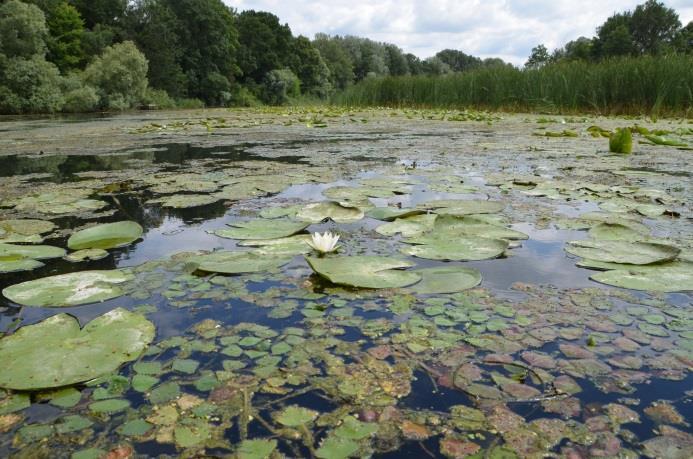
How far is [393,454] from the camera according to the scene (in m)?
0.62

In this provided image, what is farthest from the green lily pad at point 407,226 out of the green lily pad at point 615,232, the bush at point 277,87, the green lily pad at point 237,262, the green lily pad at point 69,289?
the bush at point 277,87

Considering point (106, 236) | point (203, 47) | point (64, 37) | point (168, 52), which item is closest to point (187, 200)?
point (106, 236)

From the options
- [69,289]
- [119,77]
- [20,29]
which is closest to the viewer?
[69,289]

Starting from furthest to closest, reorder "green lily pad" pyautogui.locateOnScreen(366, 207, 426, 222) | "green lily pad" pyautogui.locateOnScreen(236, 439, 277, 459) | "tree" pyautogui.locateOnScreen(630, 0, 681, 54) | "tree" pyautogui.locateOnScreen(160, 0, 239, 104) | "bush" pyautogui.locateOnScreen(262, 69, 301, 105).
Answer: "tree" pyautogui.locateOnScreen(630, 0, 681, 54), "bush" pyautogui.locateOnScreen(262, 69, 301, 105), "tree" pyautogui.locateOnScreen(160, 0, 239, 104), "green lily pad" pyautogui.locateOnScreen(366, 207, 426, 222), "green lily pad" pyautogui.locateOnScreen(236, 439, 277, 459)

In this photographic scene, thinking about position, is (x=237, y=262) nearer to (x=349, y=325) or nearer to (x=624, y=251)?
(x=349, y=325)

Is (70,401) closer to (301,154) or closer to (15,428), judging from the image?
(15,428)

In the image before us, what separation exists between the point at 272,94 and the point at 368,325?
34.3 metres

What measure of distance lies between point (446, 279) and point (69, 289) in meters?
0.89

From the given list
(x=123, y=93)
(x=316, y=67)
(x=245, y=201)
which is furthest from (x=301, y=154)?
(x=316, y=67)

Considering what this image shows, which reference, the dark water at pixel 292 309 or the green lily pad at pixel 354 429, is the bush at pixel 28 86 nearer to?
the dark water at pixel 292 309

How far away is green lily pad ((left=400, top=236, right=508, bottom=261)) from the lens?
54.8 inches

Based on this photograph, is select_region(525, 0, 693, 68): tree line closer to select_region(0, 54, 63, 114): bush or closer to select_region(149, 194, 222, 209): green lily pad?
select_region(0, 54, 63, 114): bush

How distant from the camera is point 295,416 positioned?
70 centimetres

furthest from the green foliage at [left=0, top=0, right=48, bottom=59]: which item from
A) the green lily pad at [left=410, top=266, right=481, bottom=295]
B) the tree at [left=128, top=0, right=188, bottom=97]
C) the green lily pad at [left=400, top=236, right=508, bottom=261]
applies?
the green lily pad at [left=410, top=266, right=481, bottom=295]
